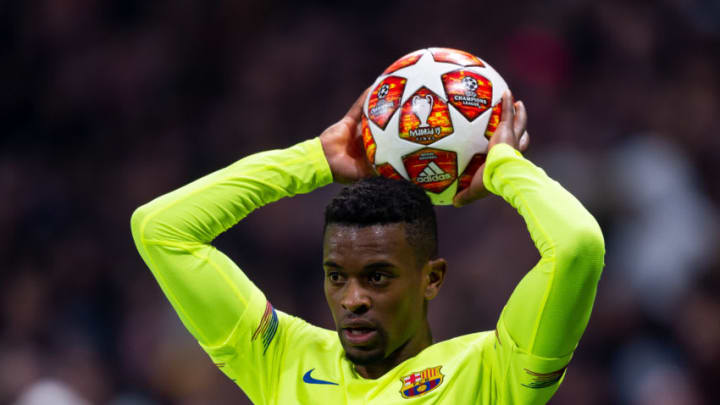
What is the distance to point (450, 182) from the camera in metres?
3.50

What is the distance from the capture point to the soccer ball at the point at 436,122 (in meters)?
3.44

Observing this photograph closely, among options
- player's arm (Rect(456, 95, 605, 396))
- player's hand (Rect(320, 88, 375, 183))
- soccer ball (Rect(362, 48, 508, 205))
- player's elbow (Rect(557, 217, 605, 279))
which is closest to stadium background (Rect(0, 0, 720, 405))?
player's hand (Rect(320, 88, 375, 183))

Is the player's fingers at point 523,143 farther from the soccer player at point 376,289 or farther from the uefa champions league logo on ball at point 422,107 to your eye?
the uefa champions league logo on ball at point 422,107

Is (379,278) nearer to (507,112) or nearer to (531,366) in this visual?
(531,366)

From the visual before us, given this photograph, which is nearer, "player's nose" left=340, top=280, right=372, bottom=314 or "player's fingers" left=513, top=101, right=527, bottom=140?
"player's nose" left=340, top=280, right=372, bottom=314

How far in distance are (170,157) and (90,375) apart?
84.7 inches

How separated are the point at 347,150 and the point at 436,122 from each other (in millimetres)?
524

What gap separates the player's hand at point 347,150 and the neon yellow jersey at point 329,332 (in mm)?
41

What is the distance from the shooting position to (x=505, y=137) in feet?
11.2

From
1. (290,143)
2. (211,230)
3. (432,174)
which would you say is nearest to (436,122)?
(432,174)

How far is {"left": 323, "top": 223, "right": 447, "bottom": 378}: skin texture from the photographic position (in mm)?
3273

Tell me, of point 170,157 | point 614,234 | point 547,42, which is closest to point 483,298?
point 614,234

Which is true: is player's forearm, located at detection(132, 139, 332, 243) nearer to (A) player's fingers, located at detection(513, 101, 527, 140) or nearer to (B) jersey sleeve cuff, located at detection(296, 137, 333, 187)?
(B) jersey sleeve cuff, located at detection(296, 137, 333, 187)

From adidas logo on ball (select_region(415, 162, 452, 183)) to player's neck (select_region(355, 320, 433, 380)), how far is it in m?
0.54
